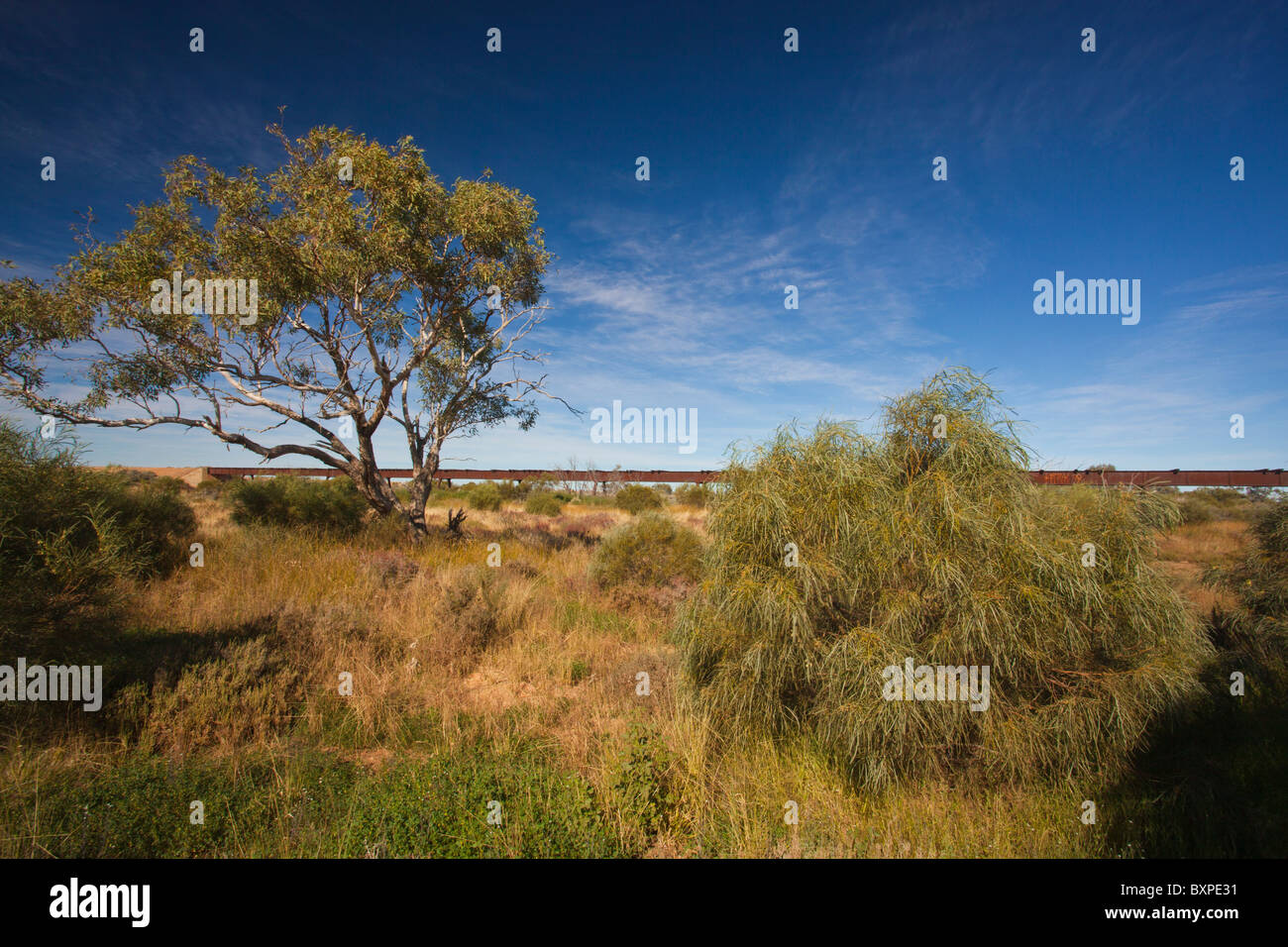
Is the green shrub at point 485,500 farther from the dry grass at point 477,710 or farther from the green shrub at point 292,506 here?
the dry grass at point 477,710

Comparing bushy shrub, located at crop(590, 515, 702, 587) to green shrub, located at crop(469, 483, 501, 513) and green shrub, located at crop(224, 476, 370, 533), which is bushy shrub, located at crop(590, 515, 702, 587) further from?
green shrub, located at crop(469, 483, 501, 513)

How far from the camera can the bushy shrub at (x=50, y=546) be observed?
4.15 metres

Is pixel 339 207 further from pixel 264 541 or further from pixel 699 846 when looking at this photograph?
pixel 699 846

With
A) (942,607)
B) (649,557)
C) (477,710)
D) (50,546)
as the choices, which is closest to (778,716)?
(942,607)

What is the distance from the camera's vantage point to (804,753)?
157 inches

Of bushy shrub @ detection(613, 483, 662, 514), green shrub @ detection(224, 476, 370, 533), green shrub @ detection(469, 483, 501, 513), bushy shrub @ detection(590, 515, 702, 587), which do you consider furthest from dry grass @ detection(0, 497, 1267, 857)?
green shrub @ detection(469, 483, 501, 513)

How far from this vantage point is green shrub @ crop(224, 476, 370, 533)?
1352cm

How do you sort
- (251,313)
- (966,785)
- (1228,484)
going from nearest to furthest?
(966,785) < (251,313) < (1228,484)

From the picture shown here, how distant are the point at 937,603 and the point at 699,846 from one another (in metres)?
2.30

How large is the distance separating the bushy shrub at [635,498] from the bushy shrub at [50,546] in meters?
19.1

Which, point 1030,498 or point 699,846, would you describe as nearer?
point 699,846

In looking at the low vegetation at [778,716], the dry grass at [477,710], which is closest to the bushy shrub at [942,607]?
Result: the low vegetation at [778,716]
